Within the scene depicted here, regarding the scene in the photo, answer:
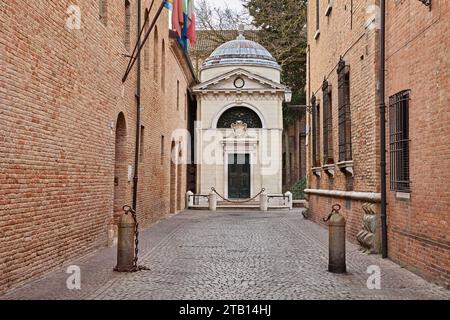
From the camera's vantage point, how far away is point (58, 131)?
9695 mm

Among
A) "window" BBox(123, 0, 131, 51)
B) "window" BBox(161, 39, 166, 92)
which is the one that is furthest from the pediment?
"window" BBox(123, 0, 131, 51)

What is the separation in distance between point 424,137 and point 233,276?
3.50 metres

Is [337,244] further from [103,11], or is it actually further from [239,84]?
[239,84]

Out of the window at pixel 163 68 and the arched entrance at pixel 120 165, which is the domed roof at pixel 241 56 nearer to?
the window at pixel 163 68

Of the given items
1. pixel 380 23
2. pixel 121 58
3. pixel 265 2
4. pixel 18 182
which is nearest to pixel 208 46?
pixel 265 2

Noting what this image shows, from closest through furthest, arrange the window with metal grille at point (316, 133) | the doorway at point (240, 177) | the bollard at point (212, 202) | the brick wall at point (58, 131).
A: the brick wall at point (58, 131) < the window with metal grille at point (316, 133) < the bollard at point (212, 202) < the doorway at point (240, 177)

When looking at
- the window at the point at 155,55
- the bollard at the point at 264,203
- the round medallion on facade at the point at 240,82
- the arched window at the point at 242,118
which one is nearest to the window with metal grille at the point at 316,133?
the window at the point at 155,55

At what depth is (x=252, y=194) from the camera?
119 ft

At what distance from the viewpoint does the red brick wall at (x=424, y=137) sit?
8055 mm

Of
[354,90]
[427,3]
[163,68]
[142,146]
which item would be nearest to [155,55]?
[163,68]

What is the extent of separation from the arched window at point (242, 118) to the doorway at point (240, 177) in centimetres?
185

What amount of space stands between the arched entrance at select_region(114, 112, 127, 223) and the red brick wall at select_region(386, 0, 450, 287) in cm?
704

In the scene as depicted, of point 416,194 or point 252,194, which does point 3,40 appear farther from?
point 252,194
